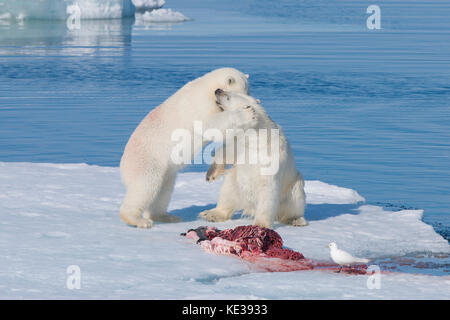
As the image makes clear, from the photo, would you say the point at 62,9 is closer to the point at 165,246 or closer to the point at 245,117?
the point at 245,117

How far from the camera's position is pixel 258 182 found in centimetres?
637

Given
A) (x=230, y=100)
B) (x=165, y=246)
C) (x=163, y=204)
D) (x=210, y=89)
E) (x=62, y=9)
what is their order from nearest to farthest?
(x=165, y=246) → (x=230, y=100) → (x=210, y=89) → (x=163, y=204) → (x=62, y=9)

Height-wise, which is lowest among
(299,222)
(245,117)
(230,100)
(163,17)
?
(299,222)

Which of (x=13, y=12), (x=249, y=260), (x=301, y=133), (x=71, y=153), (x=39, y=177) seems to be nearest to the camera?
Answer: (x=249, y=260)

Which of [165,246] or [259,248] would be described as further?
[165,246]

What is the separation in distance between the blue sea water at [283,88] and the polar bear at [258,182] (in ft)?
5.70

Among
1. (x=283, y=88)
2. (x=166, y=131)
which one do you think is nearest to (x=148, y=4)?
(x=283, y=88)

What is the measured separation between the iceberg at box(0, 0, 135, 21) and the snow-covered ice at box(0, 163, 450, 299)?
22292 millimetres

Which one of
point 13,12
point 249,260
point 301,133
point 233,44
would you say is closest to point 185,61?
point 233,44

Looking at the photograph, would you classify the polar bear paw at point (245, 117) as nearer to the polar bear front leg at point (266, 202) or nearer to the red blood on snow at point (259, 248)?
the polar bear front leg at point (266, 202)

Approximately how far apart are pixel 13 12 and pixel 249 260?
27607 millimetres

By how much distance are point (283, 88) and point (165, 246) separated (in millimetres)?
12211

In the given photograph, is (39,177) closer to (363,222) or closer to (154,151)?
(154,151)

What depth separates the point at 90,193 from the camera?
8.05 metres
